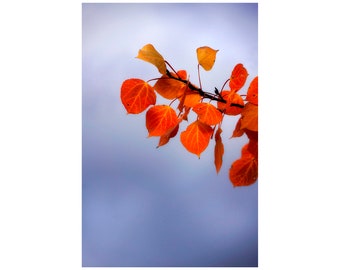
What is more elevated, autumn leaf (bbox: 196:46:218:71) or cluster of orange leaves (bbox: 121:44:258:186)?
autumn leaf (bbox: 196:46:218:71)

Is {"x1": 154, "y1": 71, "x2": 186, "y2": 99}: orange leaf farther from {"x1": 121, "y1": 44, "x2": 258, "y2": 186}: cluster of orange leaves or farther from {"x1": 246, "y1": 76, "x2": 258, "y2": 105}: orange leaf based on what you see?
{"x1": 246, "y1": 76, "x2": 258, "y2": 105}: orange leaf

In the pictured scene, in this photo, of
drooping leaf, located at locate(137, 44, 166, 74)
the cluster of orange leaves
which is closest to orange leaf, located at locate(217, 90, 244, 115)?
the cluster of orange leaves

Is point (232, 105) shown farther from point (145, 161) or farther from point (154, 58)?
point (145, 161)

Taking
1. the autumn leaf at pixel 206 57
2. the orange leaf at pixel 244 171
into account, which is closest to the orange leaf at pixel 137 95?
the autumn leaf at pixel 206 57

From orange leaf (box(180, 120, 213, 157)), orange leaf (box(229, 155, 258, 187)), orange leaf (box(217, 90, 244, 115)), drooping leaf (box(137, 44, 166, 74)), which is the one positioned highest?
drooping leaf (box(137, 44, 166, 74))

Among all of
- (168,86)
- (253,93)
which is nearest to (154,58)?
(168,86)
